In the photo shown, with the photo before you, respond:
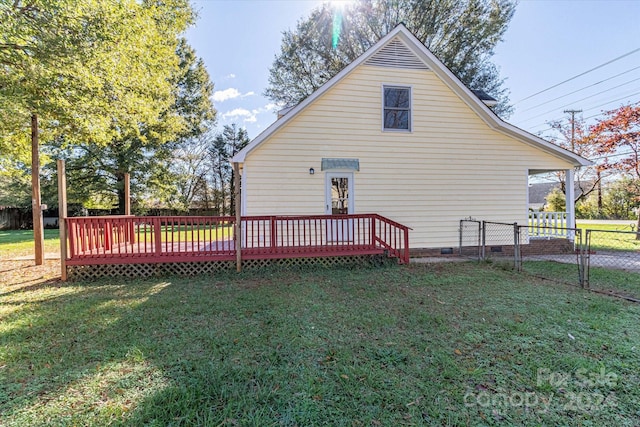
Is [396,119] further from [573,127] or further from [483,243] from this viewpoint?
[573,127]

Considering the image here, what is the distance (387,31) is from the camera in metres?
15.5

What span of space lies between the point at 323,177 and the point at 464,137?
4516 millimetres

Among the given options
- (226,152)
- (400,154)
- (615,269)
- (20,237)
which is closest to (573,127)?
(615,269)

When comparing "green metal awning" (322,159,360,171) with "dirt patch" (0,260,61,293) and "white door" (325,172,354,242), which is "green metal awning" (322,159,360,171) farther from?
"dirt patch" (0,260,61,293)

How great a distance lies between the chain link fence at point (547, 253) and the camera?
6.21 meters

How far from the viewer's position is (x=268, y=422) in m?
2.05

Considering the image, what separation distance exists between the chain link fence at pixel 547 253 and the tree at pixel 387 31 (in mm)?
9439

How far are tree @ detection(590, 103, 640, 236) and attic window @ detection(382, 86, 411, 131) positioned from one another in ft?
33.7

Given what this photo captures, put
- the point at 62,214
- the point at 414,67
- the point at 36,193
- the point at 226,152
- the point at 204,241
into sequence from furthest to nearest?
the point at 226,152, the point at 414,67, the point at 36,193, the point at 204,241, the point at 62,214

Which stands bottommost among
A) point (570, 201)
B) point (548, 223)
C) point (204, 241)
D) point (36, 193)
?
point (204, 241)

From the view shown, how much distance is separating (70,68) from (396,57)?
799 cm

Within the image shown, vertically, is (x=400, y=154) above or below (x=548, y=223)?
above

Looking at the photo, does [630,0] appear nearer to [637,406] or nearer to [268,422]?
[637,406]

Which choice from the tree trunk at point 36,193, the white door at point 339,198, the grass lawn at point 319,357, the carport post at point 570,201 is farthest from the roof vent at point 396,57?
the tree trunk at point 36,193
